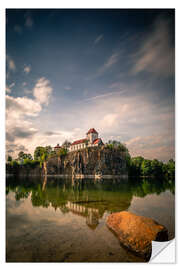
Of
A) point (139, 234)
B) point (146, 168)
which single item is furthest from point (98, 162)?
point (139, 234)

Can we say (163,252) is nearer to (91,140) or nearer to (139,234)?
(139,234)

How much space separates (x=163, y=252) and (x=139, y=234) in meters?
0.57

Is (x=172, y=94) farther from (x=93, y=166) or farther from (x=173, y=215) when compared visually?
(x=93, y=166)

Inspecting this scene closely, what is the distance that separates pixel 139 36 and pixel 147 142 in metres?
3.20

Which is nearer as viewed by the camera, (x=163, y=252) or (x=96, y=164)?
(x=163, y=252)

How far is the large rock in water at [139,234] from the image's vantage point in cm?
262

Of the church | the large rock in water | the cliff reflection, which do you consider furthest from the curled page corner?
the church

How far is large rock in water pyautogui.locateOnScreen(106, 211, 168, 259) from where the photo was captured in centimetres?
262

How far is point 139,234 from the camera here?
2742 mm

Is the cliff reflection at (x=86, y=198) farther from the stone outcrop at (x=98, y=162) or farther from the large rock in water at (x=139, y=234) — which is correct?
the stone outcrop at (x=98, y=162)

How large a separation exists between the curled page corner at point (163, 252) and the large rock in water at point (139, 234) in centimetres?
10

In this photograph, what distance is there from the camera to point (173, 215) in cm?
331

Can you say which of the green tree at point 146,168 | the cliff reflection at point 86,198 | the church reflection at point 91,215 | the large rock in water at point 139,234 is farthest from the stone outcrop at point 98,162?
the large rock in water at point 139,234

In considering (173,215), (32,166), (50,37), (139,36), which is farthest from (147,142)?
(32,166)
